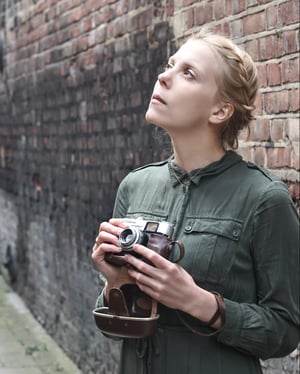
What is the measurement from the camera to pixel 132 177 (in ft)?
8.21

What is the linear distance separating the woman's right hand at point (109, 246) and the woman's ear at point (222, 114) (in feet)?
1.25

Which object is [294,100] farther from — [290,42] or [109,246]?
[109,246]

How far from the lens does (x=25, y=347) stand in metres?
6.82

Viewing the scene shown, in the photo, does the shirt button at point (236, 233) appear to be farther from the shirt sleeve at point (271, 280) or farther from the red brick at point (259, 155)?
the red brick at point (259, 155)

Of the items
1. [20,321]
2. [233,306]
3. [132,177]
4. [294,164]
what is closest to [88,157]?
[20,321]

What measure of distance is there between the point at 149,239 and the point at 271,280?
0.33m

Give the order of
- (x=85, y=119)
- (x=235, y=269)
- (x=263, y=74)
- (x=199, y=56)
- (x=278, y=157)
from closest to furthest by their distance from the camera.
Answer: (x=235, y=269) → (x=199, y=56) → (x=278, y=157) → (x=263, y=74) → (x=85, y=119)

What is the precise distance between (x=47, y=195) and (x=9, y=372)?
1.75 metres

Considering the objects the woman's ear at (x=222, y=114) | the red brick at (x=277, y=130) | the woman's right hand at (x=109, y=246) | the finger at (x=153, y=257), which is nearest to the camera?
the finger at (x=153, y=257)

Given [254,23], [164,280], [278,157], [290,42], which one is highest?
[254,23]

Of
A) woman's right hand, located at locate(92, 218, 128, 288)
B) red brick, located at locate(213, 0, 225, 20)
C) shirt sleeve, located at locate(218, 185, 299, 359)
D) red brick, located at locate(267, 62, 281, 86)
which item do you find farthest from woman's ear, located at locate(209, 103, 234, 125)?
red brick, located at locate(213, 0, 225, 20)

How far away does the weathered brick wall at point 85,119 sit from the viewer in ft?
11.5

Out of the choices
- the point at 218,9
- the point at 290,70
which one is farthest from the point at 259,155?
the point at 218,9

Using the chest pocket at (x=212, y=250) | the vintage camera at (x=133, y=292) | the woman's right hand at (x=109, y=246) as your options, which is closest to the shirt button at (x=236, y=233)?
the chest pocket at (x=212, y=250)
